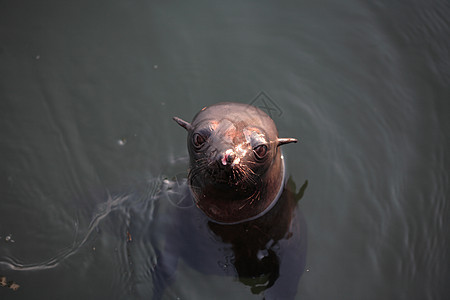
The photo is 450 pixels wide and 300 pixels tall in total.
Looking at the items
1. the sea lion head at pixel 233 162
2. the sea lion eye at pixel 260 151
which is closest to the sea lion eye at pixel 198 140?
the sea lion head at pixel 233 162

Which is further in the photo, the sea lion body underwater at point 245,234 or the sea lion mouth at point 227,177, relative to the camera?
the sea lion body underwater at point 245,234

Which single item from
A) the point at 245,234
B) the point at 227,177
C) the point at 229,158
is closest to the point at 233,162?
the point at 229,158

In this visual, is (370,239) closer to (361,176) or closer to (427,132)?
(361,176)

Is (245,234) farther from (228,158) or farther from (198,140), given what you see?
(228,158)

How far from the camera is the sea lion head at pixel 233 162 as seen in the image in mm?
3539

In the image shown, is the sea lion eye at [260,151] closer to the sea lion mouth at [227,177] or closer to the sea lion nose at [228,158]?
the sea lion mouth at [227,177]

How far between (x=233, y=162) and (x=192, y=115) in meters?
2.47

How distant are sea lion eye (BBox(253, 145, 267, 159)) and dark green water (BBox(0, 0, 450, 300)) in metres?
1.57

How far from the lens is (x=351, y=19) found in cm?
668

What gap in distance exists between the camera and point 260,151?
3.70 metres

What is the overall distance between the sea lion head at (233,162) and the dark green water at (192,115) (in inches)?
31.6

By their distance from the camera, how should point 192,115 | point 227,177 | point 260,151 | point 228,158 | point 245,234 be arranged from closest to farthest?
1. point 228,158
2. point 227,177
3. point 260,151
4. point 245,234
5. point 192,115

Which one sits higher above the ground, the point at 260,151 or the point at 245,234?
the point at 260,151

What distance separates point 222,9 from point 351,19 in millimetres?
2101
